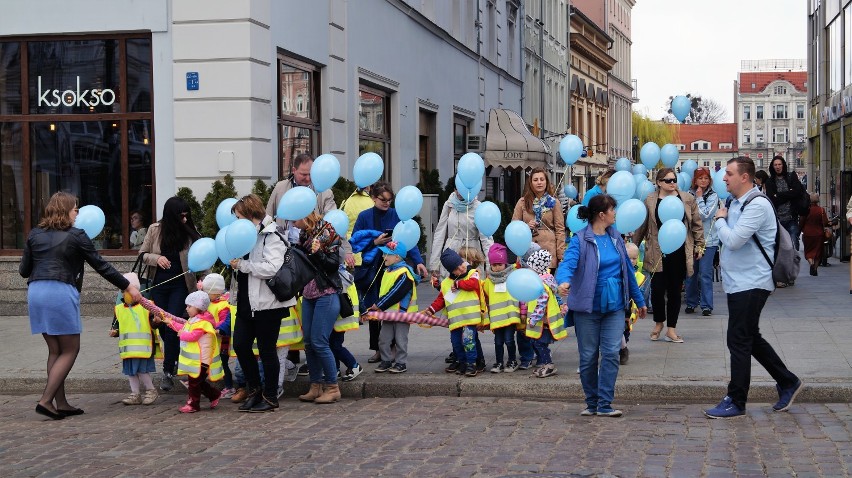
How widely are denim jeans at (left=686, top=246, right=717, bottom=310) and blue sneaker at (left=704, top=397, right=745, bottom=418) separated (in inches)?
232

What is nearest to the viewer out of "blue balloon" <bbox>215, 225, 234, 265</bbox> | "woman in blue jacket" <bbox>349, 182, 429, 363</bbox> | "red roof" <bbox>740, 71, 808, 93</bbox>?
"blue balloon" <bbox>215, 225, 234, 265</bbox>

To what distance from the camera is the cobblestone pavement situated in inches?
277

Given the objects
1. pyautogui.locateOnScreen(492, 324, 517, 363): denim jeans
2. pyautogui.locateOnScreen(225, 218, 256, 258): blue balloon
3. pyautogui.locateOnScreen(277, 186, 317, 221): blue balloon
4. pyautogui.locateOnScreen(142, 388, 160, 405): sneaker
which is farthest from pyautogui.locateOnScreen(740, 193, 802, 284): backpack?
pyautogui.locateOnScreen(142, 388, 160, 405): sneaker

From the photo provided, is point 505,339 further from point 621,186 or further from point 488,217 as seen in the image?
point 621,186

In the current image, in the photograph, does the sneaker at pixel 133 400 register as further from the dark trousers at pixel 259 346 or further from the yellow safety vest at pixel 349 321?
the yellow safety vest at pixel 349 321

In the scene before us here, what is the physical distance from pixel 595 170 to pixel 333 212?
2143 inches

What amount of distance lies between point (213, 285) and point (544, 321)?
281 centimetres

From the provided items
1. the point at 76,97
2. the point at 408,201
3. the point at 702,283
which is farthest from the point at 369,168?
the point at 76,97

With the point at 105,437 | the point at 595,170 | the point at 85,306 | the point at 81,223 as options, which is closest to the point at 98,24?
the point at 85,306

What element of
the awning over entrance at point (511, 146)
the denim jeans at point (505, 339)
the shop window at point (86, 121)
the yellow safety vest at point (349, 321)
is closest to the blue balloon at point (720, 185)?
the denim jeans at point (505, 339)

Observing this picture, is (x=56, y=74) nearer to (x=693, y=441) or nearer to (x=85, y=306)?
(x=85, y=306)

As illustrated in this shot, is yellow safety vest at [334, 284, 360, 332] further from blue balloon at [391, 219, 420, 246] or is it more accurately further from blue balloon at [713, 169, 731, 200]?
blue balloon at [713, 169, 731, 200]

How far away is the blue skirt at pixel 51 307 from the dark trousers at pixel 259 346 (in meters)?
1.29

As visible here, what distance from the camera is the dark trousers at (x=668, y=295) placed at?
12.0 meters
